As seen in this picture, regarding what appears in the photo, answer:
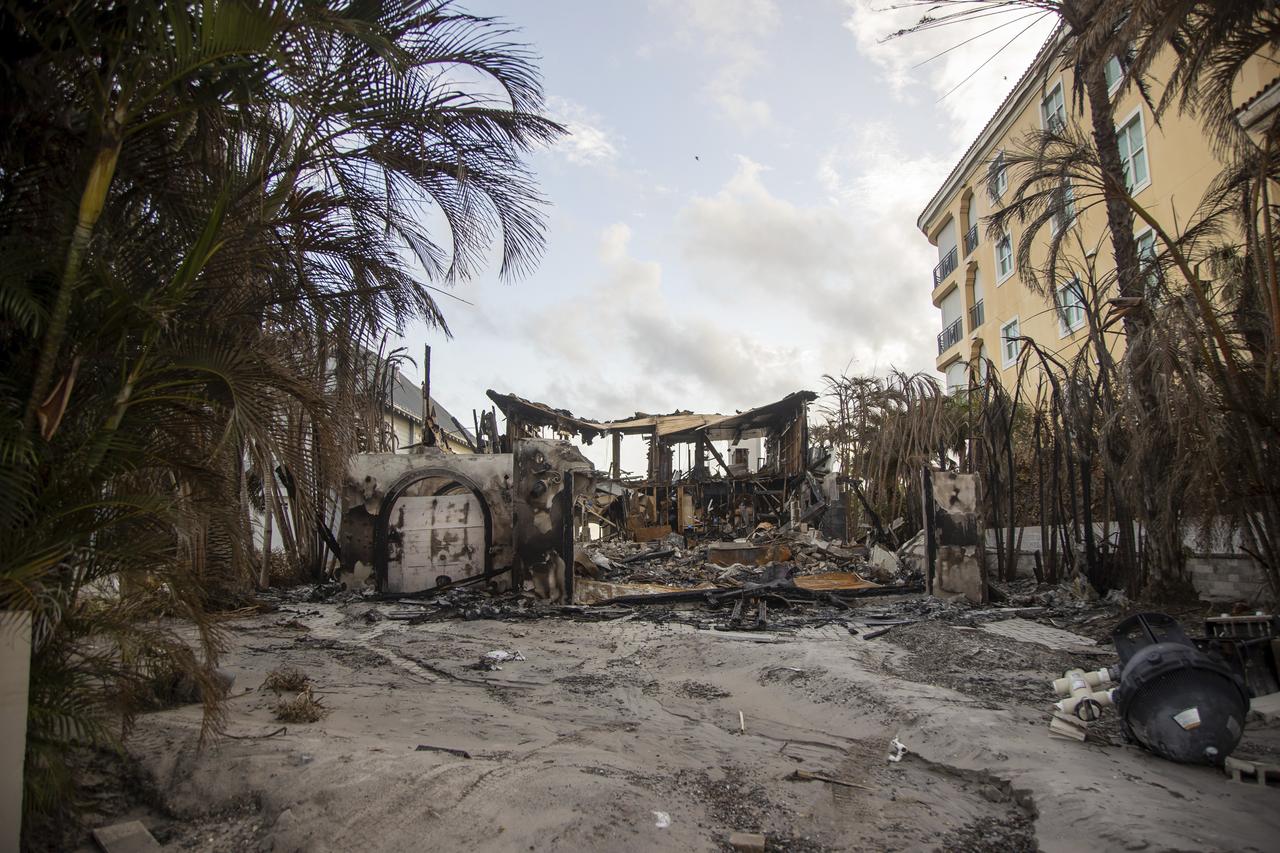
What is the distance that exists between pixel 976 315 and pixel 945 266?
3396 mm

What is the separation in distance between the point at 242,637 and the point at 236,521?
5.69 meters

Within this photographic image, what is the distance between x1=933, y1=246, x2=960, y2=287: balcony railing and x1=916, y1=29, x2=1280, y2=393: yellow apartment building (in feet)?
0.13

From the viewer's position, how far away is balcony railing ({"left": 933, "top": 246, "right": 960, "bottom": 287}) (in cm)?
2790

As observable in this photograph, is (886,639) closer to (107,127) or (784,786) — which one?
(784,786)

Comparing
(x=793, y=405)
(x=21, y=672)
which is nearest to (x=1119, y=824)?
(x=21, y=672)

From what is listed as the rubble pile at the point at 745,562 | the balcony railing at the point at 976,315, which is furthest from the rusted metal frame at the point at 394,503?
the balcony railing at the point at 976,315

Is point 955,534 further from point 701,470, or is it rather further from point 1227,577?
point 701,470

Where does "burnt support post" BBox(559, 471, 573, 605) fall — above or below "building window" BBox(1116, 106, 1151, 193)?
below

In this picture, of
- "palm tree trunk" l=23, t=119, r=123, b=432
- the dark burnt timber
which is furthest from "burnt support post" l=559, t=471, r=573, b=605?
the dark burnt timber

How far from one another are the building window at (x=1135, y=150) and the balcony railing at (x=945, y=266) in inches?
400

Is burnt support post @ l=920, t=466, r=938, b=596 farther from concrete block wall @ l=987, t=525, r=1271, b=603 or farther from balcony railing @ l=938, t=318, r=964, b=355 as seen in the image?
balcony railing @ l=938, t=318, r=964, b=355

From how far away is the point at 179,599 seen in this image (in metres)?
3.60

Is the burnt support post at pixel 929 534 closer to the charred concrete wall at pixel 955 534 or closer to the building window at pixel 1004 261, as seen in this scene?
the charred concrete wall at pixel 955 534

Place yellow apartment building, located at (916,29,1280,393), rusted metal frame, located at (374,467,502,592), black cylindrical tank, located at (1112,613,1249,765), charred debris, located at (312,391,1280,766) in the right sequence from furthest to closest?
yellow apartment building, located at (916,29,1280,393) < rusted metal frame, located at (374,467,502,592) < charred debris, located at (312,391,1280,766) < black cylindrical tank, located at (1112,613,1249,765)
